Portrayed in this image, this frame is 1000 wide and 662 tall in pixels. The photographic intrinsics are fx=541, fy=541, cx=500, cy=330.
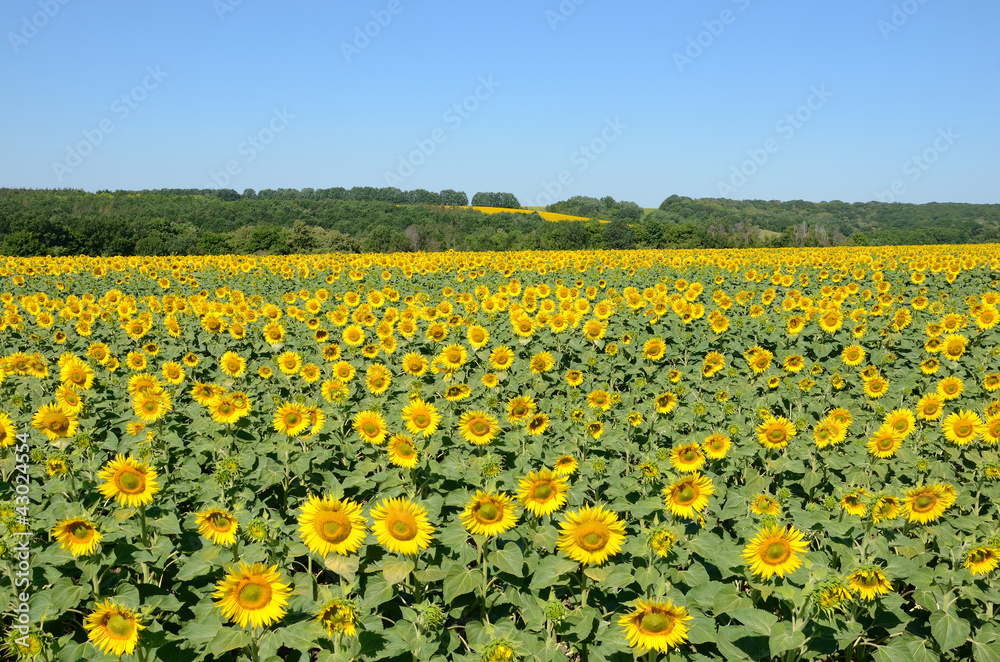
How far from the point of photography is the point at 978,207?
12125cm

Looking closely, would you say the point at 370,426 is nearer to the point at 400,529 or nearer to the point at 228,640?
the point at 400,529

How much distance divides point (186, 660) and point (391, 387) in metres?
3.98

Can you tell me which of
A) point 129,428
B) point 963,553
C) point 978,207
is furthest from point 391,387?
point 978,207

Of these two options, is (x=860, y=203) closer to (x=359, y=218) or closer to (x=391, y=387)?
(x=359, y=218)

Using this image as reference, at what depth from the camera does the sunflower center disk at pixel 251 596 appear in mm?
2664

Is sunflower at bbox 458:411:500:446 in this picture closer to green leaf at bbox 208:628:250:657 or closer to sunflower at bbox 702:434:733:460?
sunflower at bbox 702:434:733:460

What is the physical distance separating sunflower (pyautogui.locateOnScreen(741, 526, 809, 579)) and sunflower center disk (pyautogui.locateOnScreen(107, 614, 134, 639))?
10.5ft

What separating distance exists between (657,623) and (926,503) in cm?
244

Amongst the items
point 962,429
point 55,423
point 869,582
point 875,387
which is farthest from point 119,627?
point 875,387

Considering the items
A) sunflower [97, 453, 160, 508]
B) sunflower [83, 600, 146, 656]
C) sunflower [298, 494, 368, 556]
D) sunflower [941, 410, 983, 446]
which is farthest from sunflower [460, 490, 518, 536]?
sunflower [941, 410, 983, 446]

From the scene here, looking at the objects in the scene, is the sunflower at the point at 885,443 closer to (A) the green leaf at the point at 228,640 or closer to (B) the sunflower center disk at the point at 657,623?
(B) the sunflower center disk at the point at 657,623

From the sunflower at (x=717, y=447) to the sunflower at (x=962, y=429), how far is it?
236 cm

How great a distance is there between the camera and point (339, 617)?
2535mm

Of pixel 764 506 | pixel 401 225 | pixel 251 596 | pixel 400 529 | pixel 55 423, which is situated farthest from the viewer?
pixel 401 225
